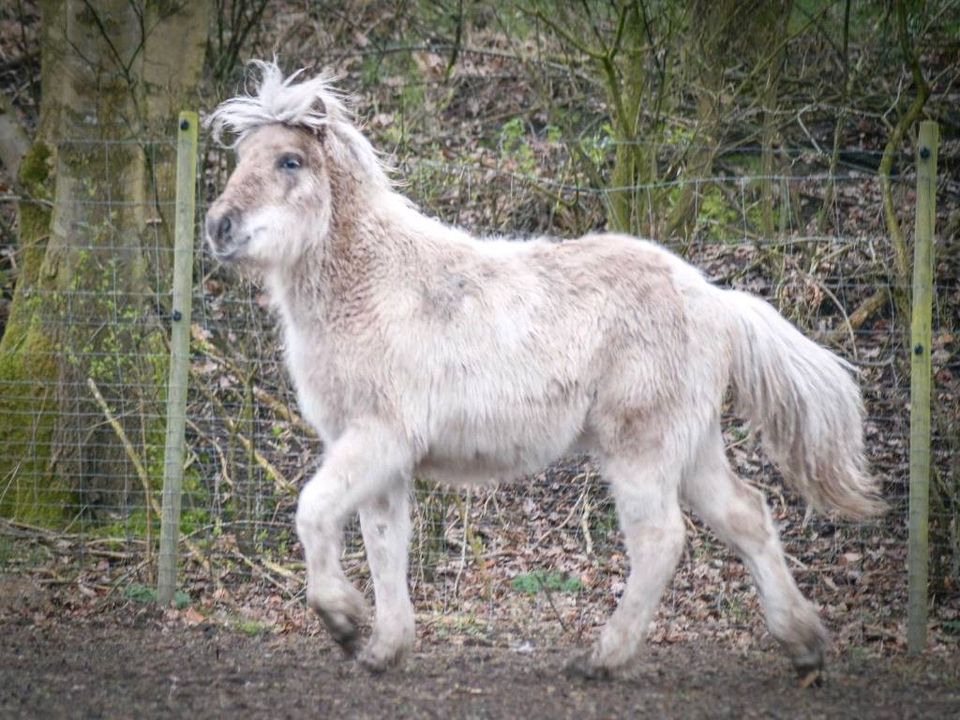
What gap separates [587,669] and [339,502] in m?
1.24

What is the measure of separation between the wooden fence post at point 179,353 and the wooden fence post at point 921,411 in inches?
145

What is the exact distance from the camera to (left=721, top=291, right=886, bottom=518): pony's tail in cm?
566

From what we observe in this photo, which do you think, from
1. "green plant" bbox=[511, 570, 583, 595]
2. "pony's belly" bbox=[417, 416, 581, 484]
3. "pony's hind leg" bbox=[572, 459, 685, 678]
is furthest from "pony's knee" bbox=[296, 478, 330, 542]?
"green plant" bbox=[511, 570, 583, 595]

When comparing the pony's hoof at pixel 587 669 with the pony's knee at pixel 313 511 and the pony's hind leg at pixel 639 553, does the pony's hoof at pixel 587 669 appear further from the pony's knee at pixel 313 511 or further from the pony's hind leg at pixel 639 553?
the pony's knee at pixel 313 511

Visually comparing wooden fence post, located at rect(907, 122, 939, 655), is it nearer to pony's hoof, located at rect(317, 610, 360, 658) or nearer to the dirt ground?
the dirt ground

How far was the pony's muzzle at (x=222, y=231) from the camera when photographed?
17.4 ft

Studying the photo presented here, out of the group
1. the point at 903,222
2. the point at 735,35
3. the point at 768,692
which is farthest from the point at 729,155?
the point at 768,692

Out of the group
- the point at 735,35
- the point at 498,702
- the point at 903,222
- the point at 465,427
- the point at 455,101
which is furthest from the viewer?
the point at 455,101

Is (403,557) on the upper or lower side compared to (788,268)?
lower

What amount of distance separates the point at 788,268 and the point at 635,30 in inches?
73.7

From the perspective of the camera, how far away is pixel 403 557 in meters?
5.61

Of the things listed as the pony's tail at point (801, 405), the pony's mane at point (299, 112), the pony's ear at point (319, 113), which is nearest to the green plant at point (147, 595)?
the pony's mane at point (299, 112)

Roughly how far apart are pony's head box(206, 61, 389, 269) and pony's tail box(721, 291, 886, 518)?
5.81 ft

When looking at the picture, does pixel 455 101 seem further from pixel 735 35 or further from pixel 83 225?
pixel 83 225
